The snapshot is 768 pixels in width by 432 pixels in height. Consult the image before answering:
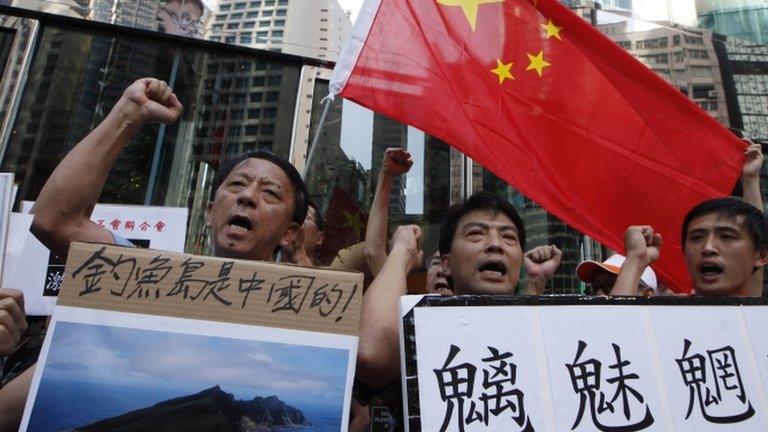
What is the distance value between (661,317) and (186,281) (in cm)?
112

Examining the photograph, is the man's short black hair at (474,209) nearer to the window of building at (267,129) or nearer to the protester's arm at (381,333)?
the protester's arm at (381,333)

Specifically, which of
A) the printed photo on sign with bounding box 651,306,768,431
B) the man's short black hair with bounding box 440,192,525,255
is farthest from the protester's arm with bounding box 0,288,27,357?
the printed photo on sign with bounding box 651,306,768,431

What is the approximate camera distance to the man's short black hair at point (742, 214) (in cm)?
207

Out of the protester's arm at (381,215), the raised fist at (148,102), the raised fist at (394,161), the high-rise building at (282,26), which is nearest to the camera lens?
the raised fist at (148,102)

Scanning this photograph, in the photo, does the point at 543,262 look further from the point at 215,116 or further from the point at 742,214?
the point at 215,116

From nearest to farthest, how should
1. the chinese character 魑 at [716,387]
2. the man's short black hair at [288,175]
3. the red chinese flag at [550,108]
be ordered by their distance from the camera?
Answer: the chinese character 魑 at [716,387], the man's short black hair at [288,175], the red chinese flag at [550,108]

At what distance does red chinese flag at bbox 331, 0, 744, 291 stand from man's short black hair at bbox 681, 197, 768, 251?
57 centimetres

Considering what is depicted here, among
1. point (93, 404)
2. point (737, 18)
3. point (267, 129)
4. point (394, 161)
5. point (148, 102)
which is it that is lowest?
point (93, 404)

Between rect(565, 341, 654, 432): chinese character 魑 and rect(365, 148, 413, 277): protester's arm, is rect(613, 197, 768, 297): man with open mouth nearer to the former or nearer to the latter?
rect(565, 341, 654, 432): chinese character 魑

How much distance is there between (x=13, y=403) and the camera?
4.35ft

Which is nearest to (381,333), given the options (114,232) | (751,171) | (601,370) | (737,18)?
(601,370)

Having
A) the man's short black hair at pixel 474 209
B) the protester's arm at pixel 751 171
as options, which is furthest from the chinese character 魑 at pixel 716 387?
the protester's arm at pixel 751 171

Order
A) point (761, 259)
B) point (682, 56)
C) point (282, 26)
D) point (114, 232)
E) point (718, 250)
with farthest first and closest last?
point (682, 56) → point (282, 26) → point (114, 232) → point (761, 259) → point (718, 250)

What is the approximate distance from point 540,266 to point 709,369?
1.01m
